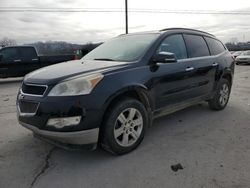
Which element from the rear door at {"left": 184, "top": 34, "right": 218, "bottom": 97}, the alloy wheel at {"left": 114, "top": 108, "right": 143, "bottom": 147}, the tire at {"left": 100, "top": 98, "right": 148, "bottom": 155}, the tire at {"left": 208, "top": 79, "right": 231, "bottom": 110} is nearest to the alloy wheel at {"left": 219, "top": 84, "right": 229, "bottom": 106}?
the tire at {"left": 208, "top": 79, "right": 231, "bottom": 110}

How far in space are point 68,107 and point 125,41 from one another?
207 cm

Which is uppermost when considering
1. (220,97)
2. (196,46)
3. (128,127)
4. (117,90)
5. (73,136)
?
(196,46)

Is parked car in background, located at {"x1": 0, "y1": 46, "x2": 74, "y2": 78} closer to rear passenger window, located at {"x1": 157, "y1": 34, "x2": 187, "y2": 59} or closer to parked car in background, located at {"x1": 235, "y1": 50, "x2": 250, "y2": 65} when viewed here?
rear passenger window, located at {"x1": 157, "y1": 34, "x2": 187, "y2": 59}

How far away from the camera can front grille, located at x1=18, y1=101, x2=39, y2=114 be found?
126 inches

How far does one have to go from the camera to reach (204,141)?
4020 mm

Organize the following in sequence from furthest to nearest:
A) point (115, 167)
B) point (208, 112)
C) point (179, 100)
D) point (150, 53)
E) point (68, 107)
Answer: point (208, 112)
point (179, 100)
point (150, 53)
point (115, 167)
point (68, 107)

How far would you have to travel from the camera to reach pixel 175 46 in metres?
4.49

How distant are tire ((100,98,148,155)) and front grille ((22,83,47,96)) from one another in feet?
2.83

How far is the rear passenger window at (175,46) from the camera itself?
→ 4.22 metres

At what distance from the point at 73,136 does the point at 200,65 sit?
9.43 feet

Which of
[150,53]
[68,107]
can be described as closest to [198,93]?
[150,53]

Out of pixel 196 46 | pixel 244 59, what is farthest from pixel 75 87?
pixel 244 59

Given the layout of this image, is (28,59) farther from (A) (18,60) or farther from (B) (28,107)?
(B) (28,107)

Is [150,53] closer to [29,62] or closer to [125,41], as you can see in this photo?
[125,41]
